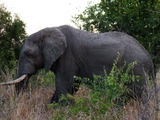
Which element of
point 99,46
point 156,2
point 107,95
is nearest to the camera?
point 107,95

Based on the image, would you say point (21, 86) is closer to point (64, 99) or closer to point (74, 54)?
point (74, 54)

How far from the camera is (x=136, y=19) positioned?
9.56m

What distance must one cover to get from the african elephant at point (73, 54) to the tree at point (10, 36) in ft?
14.6

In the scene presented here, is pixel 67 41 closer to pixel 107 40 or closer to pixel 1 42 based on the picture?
pixel 107 40

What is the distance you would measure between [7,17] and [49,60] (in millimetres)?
6311

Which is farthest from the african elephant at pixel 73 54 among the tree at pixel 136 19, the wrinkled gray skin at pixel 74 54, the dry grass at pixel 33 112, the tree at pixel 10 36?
the tree at pixel 10 36

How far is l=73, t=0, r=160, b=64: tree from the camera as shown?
A: 30.6ft

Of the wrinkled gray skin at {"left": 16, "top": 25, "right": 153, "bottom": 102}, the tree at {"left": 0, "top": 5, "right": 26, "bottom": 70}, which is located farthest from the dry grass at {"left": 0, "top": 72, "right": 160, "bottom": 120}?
the tree at {"left": 0, "top": 5, "right": 26, "bottom": 70}

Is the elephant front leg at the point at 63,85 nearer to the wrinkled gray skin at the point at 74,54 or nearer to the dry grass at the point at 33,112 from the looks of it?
the wrinkled gray skin at the point at 74,54

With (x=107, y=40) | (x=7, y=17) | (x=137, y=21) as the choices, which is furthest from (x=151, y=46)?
(x=7, y=17)

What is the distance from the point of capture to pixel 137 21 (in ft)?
31.1

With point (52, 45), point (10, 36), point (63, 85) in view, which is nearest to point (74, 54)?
point (52, 45)

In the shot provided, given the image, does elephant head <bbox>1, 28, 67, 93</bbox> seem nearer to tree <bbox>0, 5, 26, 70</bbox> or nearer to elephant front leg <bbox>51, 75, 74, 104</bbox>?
elephant front leg <bbox>51, 75, 74, 104</bbox>

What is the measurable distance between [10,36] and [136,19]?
4671mm
